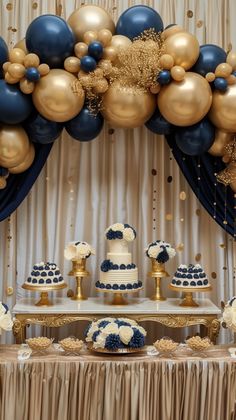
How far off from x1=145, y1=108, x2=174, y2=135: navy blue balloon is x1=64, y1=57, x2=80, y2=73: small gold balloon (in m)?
0.48

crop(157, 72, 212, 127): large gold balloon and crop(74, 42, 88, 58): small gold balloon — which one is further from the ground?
crop(74, 42, 88, 58): small gold balloon

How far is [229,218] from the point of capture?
3.00 m

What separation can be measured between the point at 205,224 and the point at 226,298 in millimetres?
465

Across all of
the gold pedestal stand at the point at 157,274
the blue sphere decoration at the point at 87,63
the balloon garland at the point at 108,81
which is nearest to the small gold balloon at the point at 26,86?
the balloon garland at the point at 108,81

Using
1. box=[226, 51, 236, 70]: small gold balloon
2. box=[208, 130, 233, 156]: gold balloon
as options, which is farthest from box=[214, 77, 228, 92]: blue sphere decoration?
box=[208, 130, 233, 156]: gold balloon

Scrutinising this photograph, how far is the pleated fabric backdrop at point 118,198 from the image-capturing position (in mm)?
3139

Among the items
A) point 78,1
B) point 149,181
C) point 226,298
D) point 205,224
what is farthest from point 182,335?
point 78,1

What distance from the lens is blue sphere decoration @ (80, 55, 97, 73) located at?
259 cm

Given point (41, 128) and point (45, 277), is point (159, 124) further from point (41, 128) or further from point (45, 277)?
point (45, 277)

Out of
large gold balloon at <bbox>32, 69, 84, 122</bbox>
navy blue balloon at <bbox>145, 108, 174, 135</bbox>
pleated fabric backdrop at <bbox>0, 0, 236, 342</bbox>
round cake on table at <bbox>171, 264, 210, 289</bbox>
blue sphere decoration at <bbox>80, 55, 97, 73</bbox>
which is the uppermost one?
blue sphere decoration at <bbox>80, 55, 97, 73</bbox>

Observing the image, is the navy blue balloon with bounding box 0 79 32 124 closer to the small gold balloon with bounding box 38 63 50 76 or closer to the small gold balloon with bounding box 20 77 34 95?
the small gold balloon with bounding box 20 77 34 95

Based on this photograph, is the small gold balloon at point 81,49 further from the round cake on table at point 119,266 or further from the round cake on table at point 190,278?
the round cake on table at point 190,278

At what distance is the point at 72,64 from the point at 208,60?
70 centimetres

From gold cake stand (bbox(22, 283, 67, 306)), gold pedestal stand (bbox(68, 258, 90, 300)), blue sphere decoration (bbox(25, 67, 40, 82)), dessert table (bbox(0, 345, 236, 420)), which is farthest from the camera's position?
gold pedestal stand (bbox(68, 258, 90, 300))
